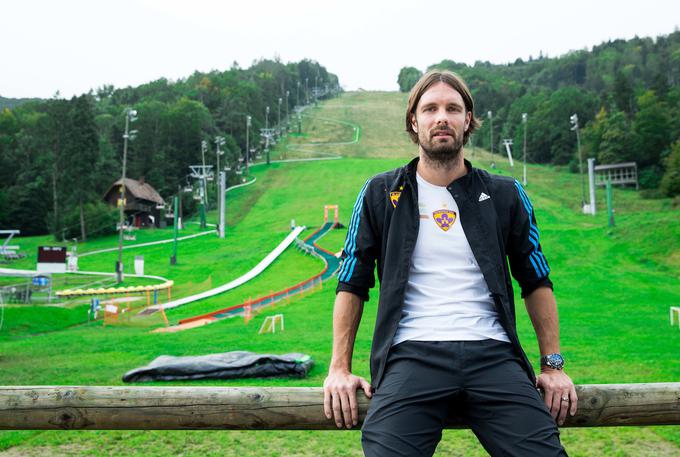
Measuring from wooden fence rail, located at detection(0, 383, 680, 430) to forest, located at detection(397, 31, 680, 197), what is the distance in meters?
46.1

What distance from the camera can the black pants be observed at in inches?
104

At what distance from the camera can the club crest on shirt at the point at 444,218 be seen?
3.09 m

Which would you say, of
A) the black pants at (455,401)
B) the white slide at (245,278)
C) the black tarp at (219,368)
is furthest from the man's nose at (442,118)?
the white slide at (245,278)

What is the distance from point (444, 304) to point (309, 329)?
578 inches

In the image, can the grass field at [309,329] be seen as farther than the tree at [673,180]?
No

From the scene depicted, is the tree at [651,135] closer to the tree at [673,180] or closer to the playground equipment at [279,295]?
the tree at [673,180]

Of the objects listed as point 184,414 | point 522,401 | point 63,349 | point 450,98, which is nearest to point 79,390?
point 184,414

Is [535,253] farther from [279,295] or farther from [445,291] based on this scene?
[279,295]

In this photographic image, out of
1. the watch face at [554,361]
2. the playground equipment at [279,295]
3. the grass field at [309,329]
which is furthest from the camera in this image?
the playground equipment at [279,295]

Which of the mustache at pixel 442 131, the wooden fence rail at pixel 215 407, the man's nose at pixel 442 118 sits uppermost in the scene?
the man's nose at pixel 442 118

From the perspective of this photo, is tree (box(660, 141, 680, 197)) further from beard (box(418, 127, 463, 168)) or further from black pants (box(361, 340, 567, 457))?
black pants (box(361, 340, 567, 457))

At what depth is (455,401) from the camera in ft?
9.34

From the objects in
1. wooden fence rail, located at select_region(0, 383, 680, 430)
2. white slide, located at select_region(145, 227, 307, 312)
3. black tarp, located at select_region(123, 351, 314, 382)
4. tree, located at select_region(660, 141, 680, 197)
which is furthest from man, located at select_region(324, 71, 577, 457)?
tree, located at select_region(660, 141, 680, 197)

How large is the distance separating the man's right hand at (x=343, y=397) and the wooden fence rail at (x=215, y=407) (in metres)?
0.11
